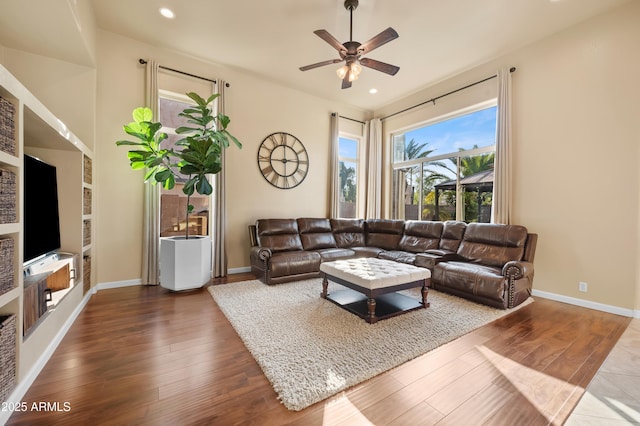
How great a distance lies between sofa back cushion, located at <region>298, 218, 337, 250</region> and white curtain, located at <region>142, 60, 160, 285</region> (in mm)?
2293

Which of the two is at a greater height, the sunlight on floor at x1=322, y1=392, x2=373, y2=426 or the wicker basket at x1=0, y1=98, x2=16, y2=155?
the wicker basket at x1=0, y1=98, x2=16, y2=155

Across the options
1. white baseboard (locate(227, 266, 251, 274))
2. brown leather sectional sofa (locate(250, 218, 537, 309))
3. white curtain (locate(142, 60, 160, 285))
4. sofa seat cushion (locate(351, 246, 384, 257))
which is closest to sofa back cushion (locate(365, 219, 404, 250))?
brown leather sectional sofa (locate(250, 218, 537, 309))

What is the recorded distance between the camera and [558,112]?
352 cm

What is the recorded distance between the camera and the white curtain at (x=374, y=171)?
6.07m

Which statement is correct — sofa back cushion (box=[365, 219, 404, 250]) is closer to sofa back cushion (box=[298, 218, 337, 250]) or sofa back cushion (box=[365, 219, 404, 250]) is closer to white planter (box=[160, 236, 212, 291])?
sofa back cushion (box=[298, 218, 337, 250])

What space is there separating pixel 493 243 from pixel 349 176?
339 cm

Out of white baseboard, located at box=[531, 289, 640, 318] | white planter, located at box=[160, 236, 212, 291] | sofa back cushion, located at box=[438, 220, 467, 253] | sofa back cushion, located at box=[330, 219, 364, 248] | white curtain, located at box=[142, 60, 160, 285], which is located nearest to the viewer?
white baseboard, located at box=[531, 289, 640, 318]

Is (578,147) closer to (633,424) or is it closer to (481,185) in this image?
(481,185)

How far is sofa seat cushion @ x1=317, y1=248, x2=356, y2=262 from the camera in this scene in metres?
4.34

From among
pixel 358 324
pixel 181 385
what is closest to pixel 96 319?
pixel 181 385

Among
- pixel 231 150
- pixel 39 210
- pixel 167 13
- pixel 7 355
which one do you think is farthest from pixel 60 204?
pixel 167 13

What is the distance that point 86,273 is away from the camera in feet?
10.2

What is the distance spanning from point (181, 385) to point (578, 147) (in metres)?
4.93

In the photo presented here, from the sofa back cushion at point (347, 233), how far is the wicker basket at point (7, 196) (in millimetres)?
4295
